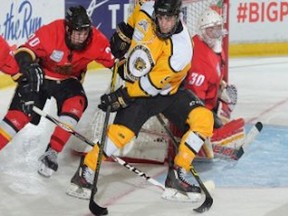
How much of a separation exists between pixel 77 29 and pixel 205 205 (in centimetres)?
98

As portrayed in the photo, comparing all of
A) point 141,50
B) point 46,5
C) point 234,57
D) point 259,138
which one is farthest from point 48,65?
point 234,57

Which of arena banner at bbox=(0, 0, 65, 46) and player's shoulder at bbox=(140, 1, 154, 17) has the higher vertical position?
player's shoulder at bbox=(140, 1, 154, 17)

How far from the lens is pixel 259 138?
187 inches

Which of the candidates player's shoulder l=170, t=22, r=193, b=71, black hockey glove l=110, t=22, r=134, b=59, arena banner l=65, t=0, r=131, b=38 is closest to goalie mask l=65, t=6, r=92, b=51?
black hockey glove l=110, t=22, r=134, b=59

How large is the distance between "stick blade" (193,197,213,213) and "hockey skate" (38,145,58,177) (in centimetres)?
76

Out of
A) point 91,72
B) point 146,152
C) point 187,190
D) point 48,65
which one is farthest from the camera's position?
point 91,72

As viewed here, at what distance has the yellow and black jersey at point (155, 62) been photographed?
3406 millimetres

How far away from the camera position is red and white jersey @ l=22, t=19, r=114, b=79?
3.68 meters

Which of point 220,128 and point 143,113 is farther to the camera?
point 220,128

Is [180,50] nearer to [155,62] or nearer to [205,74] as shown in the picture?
[155,62]

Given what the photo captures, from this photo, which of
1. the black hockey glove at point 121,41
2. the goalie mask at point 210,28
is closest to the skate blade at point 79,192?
the black hockey glove at point 121,41

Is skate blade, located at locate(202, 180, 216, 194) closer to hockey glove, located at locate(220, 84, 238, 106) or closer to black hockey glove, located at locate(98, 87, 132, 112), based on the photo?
black hockey glove, located at locate(98, 87, 132, 112)

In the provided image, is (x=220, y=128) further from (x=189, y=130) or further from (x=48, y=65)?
(x=48, y=65)

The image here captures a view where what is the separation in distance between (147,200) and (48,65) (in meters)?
0.84
